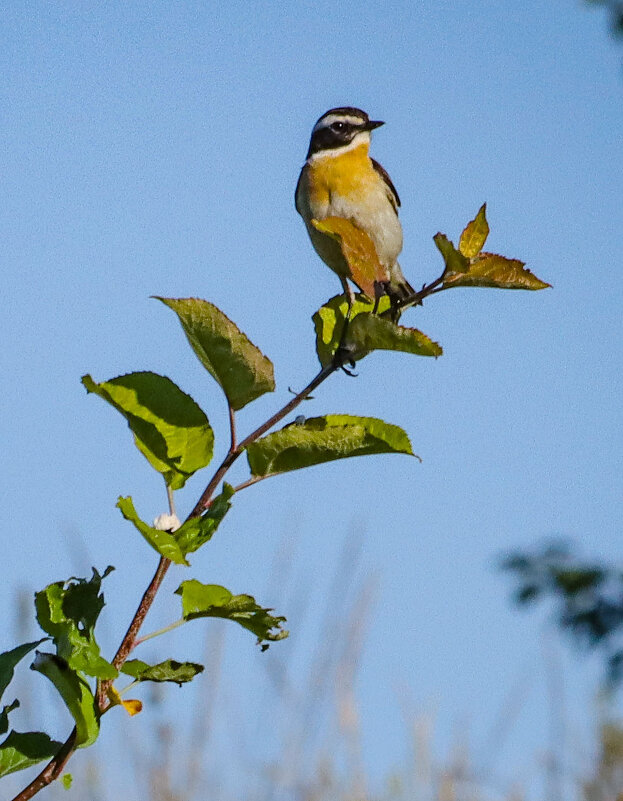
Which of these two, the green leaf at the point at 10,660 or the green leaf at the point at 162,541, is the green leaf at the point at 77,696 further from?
the green leaf at the point at 162,541

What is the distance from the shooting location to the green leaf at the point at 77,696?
1.27 metres

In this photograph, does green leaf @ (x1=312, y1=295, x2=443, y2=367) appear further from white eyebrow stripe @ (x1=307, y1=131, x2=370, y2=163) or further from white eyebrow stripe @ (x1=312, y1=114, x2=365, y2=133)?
white eyebrow stripe @ (x1=312, y1=114, x2=365, y2=133)

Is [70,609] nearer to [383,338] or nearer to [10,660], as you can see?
[10,660]

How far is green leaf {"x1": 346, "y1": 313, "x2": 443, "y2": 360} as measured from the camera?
57.9 inches

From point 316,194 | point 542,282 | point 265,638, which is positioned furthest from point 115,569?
point 316,194

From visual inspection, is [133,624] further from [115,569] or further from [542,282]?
[542,282]

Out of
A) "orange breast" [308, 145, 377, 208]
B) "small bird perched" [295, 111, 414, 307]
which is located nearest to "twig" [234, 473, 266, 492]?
"small bird perched" [295, 111, 414, 307]

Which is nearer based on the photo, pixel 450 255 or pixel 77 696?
pixel 77 696

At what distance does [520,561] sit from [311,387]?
698 centimetres

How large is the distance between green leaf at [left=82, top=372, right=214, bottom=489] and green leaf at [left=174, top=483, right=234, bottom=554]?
0.49 feet

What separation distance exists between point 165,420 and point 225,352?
122mm

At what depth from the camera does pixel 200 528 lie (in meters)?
1.34

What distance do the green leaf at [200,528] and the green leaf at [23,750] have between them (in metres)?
0.29

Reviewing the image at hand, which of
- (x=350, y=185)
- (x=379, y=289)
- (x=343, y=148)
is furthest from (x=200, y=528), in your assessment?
(x=343, y=148)
